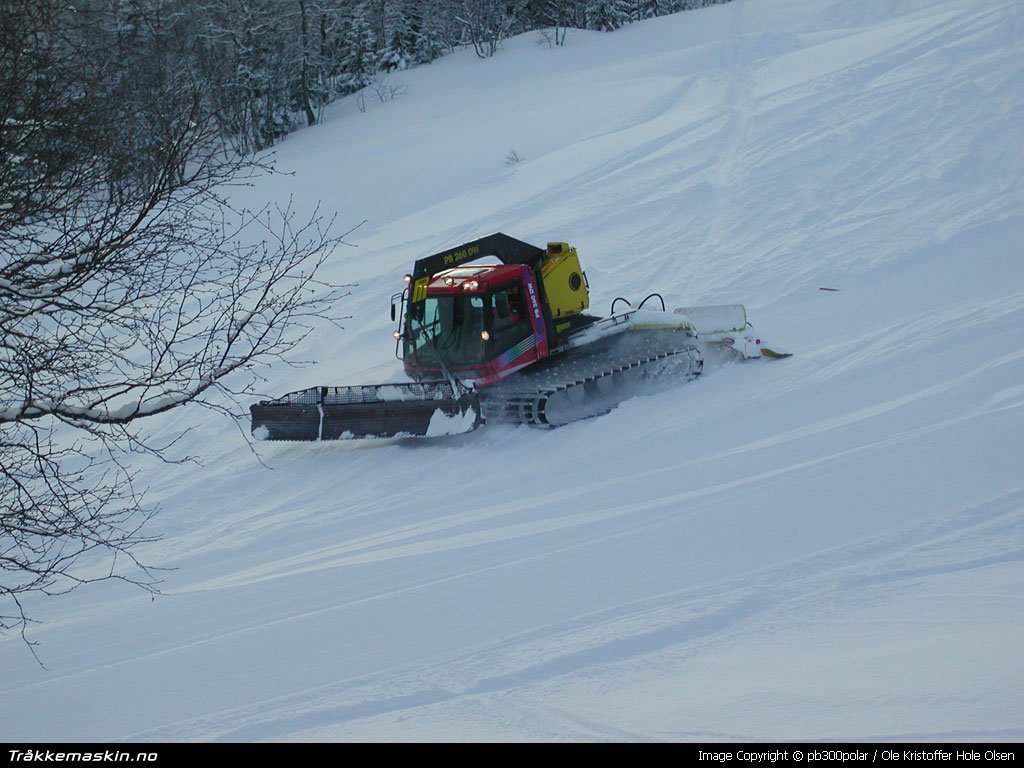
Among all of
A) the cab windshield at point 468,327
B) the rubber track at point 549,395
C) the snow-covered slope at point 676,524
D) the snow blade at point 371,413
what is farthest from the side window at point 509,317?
the snow-covered slope at point 676,524

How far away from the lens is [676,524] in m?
8.19

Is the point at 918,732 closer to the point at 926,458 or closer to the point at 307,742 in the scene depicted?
the point at 307,742

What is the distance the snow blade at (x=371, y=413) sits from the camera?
11.1m

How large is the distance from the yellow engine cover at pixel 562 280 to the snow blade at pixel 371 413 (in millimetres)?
2128

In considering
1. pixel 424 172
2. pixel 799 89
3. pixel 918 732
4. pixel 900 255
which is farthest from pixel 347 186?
pixel 918 732

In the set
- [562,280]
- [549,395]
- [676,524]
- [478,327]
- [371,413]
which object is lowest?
[676,524]

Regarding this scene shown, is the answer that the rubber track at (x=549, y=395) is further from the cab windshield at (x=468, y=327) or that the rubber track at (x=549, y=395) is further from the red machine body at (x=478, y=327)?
the cab windshield at (x=468, y=327)

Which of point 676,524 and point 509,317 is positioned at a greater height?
point 509,317

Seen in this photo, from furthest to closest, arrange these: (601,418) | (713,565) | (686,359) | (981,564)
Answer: (686,359)
(601,418)
(713,565)
(981,564)

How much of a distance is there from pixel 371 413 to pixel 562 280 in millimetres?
3237

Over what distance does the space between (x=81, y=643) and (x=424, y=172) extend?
2076 cm

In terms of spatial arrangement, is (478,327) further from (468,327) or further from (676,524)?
(676,524)

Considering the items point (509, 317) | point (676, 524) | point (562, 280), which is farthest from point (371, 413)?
point (676, 524)

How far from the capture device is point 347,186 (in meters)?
27.7
